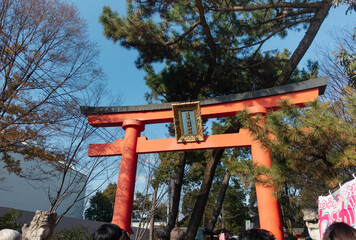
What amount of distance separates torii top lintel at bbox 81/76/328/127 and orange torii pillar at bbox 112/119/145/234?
0.33 meters

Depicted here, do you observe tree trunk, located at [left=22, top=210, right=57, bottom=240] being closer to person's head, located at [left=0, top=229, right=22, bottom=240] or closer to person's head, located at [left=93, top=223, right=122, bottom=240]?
person's head, located at [left=0, top=229, right=22, bottom=240]

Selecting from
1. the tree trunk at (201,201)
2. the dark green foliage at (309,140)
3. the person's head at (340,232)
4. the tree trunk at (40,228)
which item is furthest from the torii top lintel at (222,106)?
the person's head at (340,232)

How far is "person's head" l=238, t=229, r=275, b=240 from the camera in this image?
1526mm

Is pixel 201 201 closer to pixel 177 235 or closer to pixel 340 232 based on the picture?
pixel 177 235

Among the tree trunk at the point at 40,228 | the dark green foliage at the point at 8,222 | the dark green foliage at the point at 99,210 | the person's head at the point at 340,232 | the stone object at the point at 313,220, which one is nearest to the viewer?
the person's head at the point at 340,232

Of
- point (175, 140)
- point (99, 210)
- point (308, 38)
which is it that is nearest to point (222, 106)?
point (175, 140)

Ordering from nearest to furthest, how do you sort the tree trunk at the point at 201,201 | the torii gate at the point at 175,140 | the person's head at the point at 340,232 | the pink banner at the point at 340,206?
the person's head at the point at 340,232
the pink banner at the point at 340,206
the torii gate at the point at 175,140
the tree trunk at the point at 201,201

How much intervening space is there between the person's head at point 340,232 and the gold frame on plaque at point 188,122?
4.67 meters

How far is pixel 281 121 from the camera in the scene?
360 centimetres

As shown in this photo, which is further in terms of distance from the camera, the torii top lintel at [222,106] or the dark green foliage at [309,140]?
the torii top lintel at [222,106]

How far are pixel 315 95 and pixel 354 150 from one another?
2.71 m

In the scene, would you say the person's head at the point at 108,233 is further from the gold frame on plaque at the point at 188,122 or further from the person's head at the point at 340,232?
the gold frame on plaque at the point at 188,122

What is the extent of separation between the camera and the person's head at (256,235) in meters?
1.53

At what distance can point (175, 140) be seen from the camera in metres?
6.35
